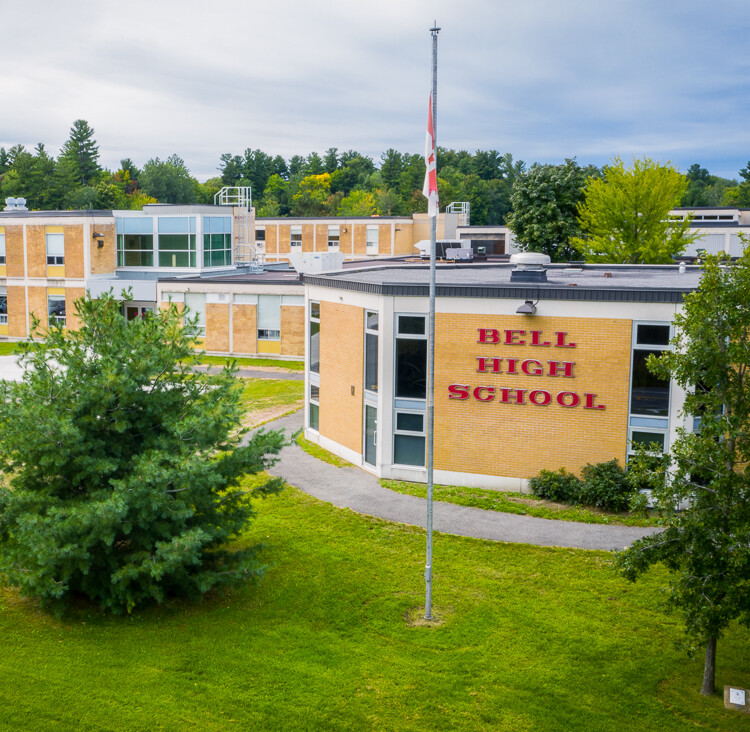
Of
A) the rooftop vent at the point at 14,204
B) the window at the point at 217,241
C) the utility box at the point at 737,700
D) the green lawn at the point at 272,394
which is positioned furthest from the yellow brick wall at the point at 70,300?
the utility box at the point at 737,700

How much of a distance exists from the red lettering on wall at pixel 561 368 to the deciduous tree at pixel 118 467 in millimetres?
7705

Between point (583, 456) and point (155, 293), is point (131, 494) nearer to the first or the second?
point (583, 456)

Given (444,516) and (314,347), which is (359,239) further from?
(444,516)

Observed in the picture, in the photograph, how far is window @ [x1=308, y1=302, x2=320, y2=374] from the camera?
24531 millimetres

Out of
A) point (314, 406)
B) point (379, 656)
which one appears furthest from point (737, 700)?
point (314, 406)

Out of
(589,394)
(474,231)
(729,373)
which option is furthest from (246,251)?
(729,373)

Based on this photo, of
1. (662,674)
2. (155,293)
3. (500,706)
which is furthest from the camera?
(155,293)

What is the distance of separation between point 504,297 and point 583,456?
408cm

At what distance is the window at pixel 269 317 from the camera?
41.0 m

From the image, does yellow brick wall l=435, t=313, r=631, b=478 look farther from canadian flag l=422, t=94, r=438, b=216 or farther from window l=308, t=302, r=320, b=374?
canadian flag l=422, t=94, r=438, b=216

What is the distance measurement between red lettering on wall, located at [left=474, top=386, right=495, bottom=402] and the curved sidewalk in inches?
106

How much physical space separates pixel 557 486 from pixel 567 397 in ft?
6.67

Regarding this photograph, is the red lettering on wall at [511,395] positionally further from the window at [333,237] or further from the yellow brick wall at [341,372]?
the window at [333,237]

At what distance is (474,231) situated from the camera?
73125 mm
